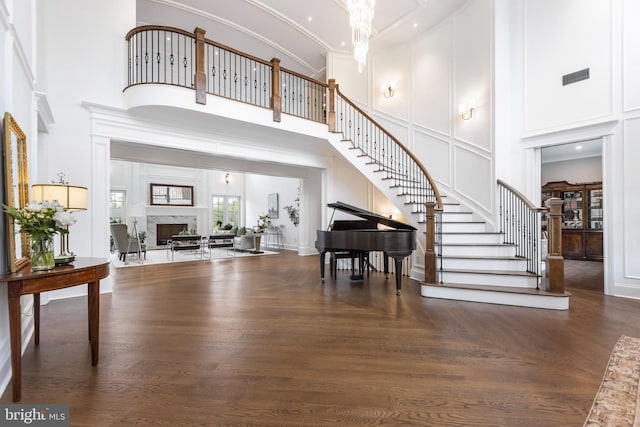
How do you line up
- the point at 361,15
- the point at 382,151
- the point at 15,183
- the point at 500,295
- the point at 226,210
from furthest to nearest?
the point at 226,210, the point at 382,151, the point at 361,15, the point at 500,295, the point at 15,183

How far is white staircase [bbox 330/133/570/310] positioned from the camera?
4.02 m

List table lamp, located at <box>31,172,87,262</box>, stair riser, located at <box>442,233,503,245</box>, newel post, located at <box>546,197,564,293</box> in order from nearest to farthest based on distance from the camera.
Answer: table lamp, located at <box>31,172,87,262</box>, newel post, located at <box>546,197,564,293</box>, stair riser, located at <box>442,233,503,245</box>

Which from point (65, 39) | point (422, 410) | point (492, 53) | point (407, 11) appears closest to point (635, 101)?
point (492, 53)

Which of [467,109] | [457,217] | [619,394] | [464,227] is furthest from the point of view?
[467,109]

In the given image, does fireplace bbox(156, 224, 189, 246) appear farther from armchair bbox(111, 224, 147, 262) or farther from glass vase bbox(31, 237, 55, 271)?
glass vase bbox(31, 237, 55, 271)

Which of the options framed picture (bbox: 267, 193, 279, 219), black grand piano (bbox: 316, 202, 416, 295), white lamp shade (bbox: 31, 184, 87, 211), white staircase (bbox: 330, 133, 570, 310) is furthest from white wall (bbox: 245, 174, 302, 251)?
white lamp shade (bbox: 31, 184, 87, 211)

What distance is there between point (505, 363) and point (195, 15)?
28.6 feet

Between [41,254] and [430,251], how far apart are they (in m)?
4.47

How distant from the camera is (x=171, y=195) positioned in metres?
12.0

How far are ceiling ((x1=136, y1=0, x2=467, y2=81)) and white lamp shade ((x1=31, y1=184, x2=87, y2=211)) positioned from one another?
603 cm

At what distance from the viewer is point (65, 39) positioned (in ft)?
15.0

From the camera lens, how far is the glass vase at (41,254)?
2.19m

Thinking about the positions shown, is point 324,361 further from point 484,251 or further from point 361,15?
point 361,15

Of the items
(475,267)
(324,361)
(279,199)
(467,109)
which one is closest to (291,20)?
(467,109)
